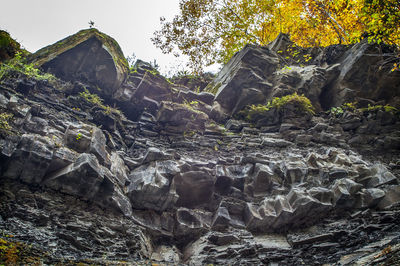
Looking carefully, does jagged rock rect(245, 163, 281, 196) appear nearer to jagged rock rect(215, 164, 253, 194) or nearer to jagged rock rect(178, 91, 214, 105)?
jagged rock rect(215, 164, 253, 194)

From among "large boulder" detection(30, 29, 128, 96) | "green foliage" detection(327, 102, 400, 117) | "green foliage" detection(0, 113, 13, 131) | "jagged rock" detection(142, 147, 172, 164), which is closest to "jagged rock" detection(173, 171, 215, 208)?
"jagged rock" detection(142, 147, 172, 164)

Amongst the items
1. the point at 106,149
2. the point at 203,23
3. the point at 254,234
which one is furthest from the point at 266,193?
the point at 203,23

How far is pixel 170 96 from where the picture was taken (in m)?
15.2

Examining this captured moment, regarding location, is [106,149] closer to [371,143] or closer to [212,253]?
[212,253]

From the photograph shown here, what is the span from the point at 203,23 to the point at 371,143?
712 inches

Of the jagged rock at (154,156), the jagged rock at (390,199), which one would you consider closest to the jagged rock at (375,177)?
the jagged rock at (390,199)

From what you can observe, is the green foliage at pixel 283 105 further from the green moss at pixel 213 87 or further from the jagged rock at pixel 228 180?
the jagged rock at pixel 228 180

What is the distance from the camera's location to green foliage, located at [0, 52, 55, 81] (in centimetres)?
1006

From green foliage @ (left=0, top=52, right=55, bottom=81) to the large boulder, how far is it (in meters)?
0.89

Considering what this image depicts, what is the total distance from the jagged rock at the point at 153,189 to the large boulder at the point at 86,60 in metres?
6.50

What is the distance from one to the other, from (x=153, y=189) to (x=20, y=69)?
8263 mm

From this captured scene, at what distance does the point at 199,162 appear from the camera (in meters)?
11.0

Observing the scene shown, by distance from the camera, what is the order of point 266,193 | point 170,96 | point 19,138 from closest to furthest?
point 19,138 < point 266,193 < point 170,96

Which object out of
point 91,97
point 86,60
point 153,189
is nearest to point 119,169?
point 153,189
